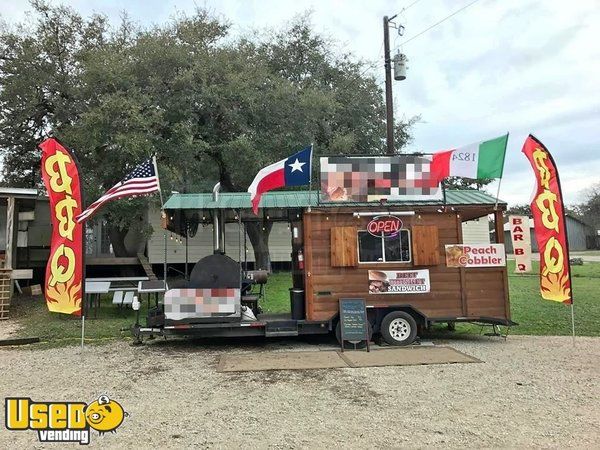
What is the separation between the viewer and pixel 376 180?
8523 mm

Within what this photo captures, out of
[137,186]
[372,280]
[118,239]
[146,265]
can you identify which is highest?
[137,186]

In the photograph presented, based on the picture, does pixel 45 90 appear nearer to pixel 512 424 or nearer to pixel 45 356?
pixel 45 356

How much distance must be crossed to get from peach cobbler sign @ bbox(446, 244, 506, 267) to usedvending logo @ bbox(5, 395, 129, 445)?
19.4 feet

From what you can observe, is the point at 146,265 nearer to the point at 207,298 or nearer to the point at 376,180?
the point at 207,298

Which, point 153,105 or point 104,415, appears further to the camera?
point 153,105

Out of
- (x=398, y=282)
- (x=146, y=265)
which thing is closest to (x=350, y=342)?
(x=398, y=282)

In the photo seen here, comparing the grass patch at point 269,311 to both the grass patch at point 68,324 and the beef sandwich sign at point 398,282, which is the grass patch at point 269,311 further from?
the beef sandwich sign at point 398,282

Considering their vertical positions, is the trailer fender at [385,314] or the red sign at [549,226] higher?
the red sign at [549,226]

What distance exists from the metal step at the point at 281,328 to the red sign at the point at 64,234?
10.1 ft

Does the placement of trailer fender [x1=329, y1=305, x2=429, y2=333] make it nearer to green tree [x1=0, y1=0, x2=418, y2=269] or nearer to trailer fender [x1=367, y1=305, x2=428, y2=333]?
trailer fender [x1=367, y1=305, x2=428, y2=333]

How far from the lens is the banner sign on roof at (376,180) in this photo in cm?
850

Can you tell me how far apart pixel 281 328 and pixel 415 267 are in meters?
2.60

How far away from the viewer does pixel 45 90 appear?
49.1 feet

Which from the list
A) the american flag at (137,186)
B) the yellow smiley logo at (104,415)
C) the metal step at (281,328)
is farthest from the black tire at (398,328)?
the yellow smiley logo at (104,415)
